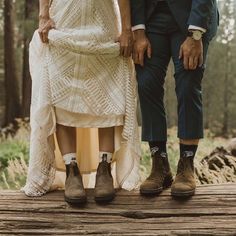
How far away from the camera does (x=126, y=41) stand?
3768 mm

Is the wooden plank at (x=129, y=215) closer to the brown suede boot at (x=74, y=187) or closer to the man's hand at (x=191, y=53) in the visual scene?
the brown suede boot at (x=74, y=187)

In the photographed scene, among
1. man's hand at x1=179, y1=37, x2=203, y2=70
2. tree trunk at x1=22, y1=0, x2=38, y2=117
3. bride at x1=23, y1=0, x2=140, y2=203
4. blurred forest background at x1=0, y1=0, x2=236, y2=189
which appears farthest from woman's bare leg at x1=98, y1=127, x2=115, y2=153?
tree trunk at x1=22, y1=0, x2=38, y2=117

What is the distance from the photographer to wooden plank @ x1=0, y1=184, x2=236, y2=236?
335 cm

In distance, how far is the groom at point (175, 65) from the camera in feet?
11.7

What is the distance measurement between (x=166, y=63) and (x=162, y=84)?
163mm

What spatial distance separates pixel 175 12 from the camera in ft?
11.9

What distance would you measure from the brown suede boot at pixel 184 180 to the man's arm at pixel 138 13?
106 centimetres

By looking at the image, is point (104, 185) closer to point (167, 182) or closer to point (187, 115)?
point (167, 182)

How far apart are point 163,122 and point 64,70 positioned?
848 mm

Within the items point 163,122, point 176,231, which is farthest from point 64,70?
point 176,231

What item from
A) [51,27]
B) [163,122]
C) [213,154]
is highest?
[51,27]

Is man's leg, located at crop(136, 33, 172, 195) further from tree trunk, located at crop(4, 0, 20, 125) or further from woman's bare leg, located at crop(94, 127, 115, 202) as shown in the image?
tree trunk, located at crop(4, 0, 20, 125)

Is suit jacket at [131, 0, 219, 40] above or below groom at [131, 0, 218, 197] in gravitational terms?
above

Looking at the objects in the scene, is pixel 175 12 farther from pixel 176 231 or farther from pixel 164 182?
pixel 176 231
